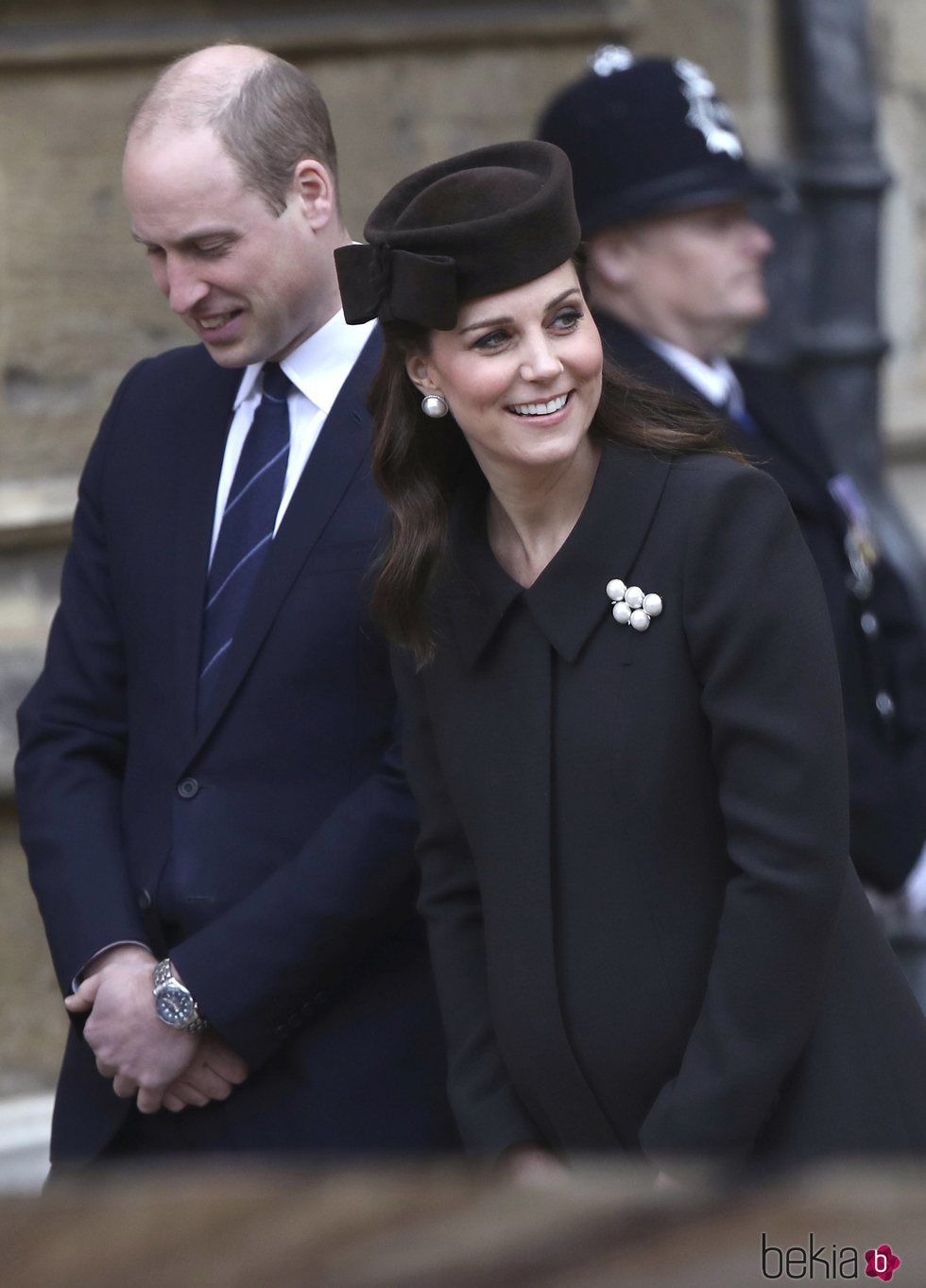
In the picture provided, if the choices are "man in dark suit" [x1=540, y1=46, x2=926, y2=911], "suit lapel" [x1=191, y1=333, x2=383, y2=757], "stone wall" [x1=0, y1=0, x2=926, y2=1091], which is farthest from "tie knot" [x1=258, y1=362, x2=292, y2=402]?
"stone wall" [x1=0, y1=0, x2=926, y2=1091]

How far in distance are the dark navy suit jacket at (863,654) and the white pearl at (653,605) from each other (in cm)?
107

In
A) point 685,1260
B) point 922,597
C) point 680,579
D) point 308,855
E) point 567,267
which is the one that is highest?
point 685,1260

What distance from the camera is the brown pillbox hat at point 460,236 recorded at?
1.80 meters

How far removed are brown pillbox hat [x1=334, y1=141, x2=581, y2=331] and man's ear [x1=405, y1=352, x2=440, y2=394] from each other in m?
0.06

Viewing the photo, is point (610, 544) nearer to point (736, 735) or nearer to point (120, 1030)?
point (736, 735)

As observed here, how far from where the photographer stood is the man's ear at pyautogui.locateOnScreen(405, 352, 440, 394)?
6.26 feet

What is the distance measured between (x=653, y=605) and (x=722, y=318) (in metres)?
1.48

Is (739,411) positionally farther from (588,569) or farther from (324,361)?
(588,569)

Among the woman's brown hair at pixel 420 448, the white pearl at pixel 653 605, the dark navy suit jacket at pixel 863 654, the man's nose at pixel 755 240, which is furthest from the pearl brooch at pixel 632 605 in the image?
the man's nose at pixel 755 240

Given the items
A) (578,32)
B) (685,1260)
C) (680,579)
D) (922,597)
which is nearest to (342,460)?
(680,579)

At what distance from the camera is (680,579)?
1.78m

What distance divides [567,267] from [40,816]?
40.2 inches

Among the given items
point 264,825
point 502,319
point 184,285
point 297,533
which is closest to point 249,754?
point 264,825

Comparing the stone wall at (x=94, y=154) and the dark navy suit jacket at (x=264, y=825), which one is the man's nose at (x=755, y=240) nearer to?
the stone wall at (x=94, y=154)
